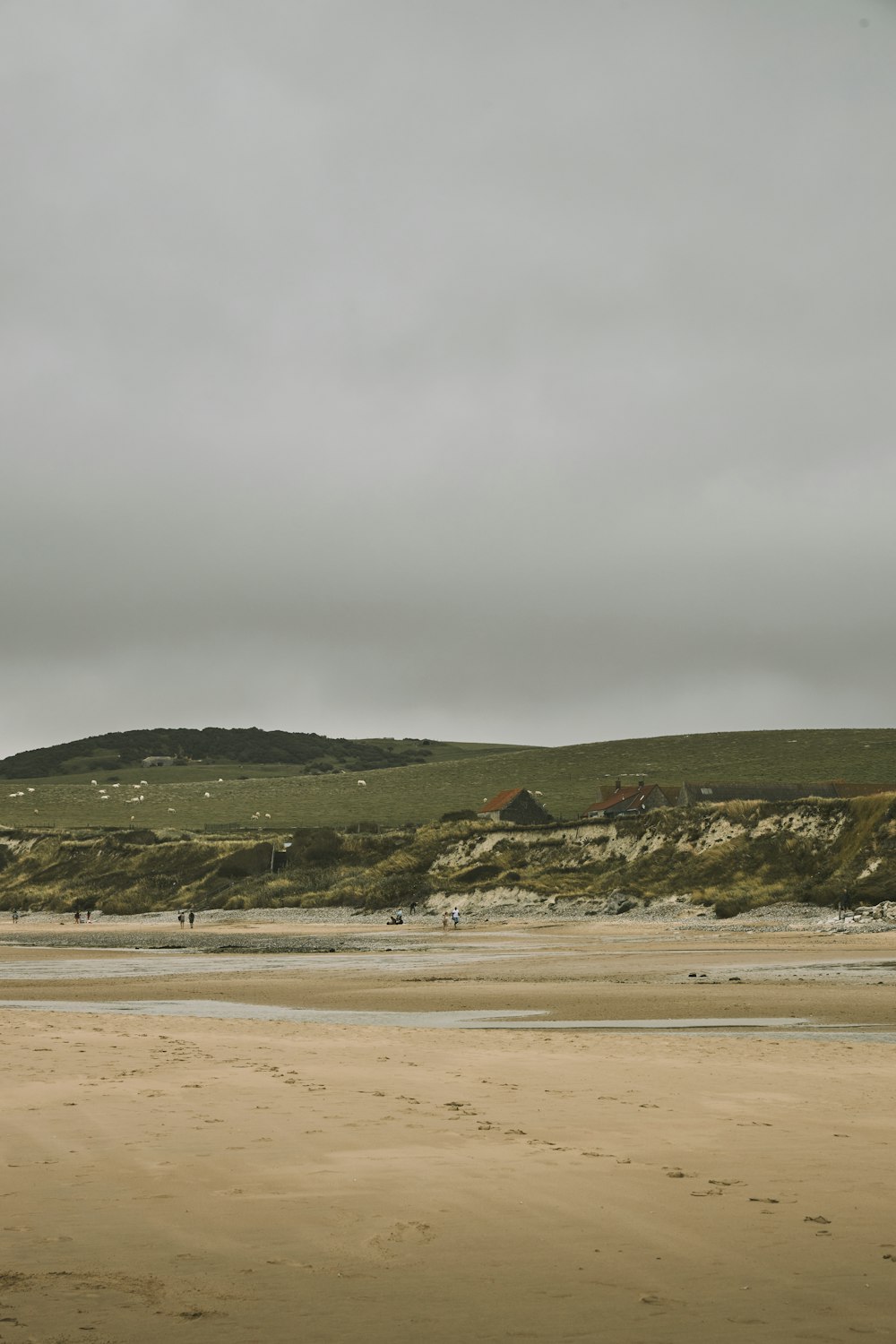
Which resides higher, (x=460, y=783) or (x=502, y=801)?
(x=460, y=783)

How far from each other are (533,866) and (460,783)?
6711cm

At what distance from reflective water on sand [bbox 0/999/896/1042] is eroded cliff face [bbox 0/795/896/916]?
102ft

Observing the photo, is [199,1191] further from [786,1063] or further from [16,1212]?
[786,1063]

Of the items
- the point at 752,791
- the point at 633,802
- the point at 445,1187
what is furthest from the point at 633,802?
the point at 445,1187

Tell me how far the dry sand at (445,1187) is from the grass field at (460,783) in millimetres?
94468

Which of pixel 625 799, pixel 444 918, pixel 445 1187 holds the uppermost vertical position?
pixel 625 799

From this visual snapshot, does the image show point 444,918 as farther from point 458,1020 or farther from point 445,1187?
point 445,1187

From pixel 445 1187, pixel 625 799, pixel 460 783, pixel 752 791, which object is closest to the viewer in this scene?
pixel 445 1187

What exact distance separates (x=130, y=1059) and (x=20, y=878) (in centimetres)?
8364

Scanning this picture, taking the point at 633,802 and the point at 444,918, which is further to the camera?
the point at 633,802

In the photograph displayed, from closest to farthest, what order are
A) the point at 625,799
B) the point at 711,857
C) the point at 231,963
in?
1. the point at 231,963
2. the point at 711,857
3. the point at 625,799

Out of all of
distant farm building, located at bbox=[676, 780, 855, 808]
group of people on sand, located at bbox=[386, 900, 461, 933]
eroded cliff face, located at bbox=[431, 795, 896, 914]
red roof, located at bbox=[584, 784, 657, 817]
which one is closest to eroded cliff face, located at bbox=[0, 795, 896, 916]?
eroded cliff face, located at bbox=[431, 795, 896, 914]

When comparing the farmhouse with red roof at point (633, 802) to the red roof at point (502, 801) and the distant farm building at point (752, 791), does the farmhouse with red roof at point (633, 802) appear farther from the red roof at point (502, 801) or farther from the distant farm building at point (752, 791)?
the red roof at point (502, 801)

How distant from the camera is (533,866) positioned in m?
69.9
